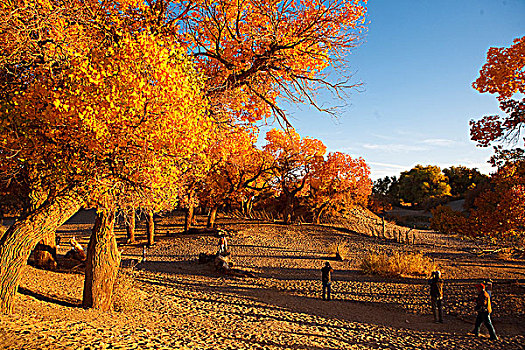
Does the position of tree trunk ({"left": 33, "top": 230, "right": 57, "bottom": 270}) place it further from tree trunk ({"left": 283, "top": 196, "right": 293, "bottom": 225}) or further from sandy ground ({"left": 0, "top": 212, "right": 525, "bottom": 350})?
tree trunk ({"left": 283, "top": 196, "right": 293, "bottom": 225})

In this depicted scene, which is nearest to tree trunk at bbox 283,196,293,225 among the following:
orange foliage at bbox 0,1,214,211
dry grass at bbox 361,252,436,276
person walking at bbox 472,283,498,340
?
dry grass at bbox 361,252,436,276

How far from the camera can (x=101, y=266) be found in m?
8.14

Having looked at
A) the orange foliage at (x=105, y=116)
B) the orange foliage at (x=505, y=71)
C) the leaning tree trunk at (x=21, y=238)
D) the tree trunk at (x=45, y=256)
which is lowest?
the tree trunk at (x=45, y=256)

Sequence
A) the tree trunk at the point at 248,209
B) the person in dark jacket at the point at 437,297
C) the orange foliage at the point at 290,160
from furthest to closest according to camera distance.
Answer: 1. the tree trunk at the point at 248,209
2. the orange foliage at the point at 290,160
3. the person in dark jacket at the point at 437,297

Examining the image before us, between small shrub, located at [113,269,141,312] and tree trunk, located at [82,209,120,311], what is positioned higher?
tree trunk, located at [82,209,120,311]

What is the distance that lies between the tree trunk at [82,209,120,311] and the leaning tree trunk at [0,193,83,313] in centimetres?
106

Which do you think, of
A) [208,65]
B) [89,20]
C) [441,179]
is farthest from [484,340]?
[441,179]

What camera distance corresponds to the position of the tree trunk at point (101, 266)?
315 inches

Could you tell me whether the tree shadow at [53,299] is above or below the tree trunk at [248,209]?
below

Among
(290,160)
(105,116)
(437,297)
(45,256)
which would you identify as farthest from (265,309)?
(290,160)

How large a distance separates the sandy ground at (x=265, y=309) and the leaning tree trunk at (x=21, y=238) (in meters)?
0.66

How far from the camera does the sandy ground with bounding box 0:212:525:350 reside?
559cm

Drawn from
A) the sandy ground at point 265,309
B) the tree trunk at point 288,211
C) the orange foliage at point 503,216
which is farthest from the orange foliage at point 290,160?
the orange foliage at point 503,216

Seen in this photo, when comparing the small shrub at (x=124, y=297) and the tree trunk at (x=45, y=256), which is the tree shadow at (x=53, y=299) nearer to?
the small shrub at (x=124, y=297)
